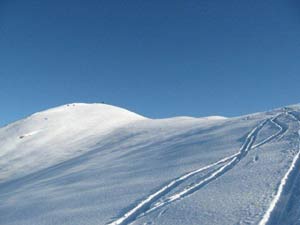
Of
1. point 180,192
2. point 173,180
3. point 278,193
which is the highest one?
point 173,180

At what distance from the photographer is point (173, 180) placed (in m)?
11.9

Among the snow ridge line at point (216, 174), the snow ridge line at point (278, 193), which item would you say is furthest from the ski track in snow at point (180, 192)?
the snow ridge line at point (278, 193)

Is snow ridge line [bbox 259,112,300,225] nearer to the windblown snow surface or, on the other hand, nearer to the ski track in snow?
the windblown snow surface

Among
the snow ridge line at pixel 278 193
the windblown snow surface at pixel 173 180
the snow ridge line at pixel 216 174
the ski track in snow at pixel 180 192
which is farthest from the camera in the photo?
the snow ridge line at pixel 216 174

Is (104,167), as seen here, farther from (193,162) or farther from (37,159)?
(37,159)

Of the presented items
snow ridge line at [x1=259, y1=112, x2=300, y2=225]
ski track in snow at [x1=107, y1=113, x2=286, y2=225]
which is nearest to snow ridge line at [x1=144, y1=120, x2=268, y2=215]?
ski track in snow at [x1=107, y1=113, x2=286, y2=225]

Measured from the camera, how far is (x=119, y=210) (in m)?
9.91

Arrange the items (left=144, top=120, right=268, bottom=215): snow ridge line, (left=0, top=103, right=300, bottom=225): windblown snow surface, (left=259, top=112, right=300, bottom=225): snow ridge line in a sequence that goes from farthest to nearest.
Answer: (left=144, top=120, right=268, bottom=215): snow ridge line, (left=0, top=103, right=300, bottom=225): windblown snow surface, (left=259, top=112, right=300, bottom=225): snow ridge line

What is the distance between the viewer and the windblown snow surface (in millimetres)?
8938

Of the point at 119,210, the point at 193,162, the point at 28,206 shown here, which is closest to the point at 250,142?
the point at 193,162

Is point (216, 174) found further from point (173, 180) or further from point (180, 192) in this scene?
point (180, 192)

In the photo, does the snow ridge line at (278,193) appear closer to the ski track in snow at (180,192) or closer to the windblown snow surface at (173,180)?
the windblown snow surface at (173,180)

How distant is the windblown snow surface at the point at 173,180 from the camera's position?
8.94m

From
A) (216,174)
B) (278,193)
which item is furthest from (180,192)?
(278,193)
